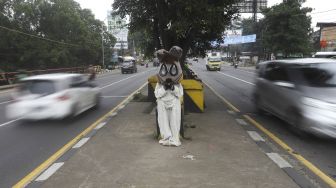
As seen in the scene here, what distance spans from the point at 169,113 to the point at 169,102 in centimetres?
24

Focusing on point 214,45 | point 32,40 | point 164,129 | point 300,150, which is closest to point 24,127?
point 164,129

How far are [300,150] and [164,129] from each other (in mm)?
2787

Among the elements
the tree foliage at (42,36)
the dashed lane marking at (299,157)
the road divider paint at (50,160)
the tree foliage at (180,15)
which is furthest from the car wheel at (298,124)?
the tree foliage at (42,36)

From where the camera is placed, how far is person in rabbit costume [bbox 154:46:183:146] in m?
8.82

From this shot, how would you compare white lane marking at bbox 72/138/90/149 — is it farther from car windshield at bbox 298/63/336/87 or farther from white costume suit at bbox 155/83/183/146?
car windshield at bbox 298/63/336/87

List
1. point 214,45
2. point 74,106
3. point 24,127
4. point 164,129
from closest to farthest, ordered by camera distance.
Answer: point 164,129, point 24,127, point 74,106, point 214,45

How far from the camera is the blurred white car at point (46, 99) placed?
470 inches

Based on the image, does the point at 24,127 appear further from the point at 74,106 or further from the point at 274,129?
the point at 274,129

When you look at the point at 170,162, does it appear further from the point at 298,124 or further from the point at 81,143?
the point at 298,124

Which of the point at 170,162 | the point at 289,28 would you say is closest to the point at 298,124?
the point at 170,162

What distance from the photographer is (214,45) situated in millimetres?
27594

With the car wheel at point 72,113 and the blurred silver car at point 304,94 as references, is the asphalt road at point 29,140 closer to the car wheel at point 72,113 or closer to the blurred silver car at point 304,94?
the car wheel at point 72,113

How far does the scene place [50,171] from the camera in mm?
6969

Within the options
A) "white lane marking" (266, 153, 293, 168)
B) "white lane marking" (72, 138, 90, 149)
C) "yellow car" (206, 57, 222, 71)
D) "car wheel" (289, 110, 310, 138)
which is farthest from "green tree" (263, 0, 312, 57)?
"white lane marking" (266, 153, 293, 168)
